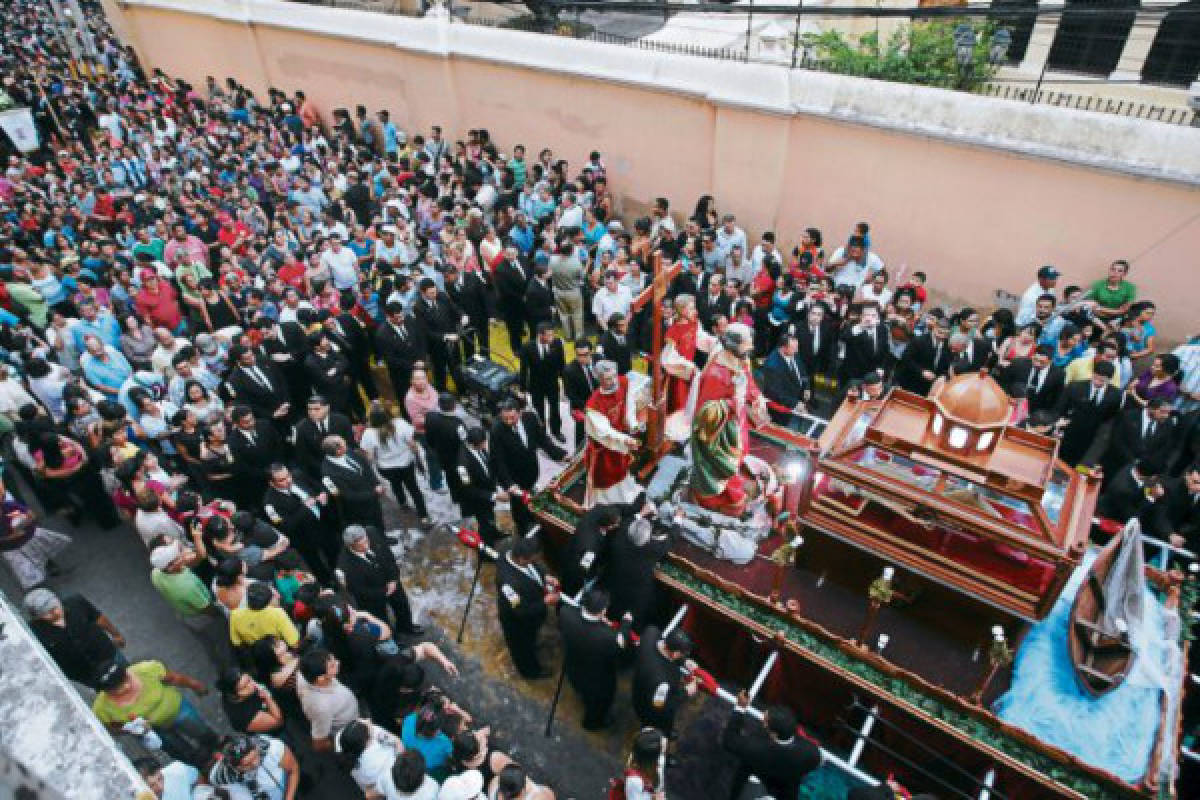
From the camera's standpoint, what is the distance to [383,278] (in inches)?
397

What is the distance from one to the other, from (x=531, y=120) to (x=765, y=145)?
5289 millimetres

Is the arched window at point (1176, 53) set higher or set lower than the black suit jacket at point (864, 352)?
higher

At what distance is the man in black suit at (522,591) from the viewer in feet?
19.6

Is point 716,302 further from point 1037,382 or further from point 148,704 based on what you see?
point 148,704

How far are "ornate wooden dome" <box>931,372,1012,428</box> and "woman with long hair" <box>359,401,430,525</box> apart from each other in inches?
204

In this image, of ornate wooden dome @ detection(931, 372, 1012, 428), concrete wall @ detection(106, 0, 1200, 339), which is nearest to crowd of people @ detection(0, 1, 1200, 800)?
concrete wall @ detection(106, 0, 1200, 339)

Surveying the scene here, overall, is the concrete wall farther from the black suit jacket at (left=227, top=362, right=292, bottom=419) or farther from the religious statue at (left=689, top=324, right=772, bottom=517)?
the black suit jacket at (left=227, top=362, right=292, bottom=419)

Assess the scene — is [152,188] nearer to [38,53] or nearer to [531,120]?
[531,120]

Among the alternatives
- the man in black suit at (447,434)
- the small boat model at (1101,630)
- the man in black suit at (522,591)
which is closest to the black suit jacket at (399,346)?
the man in black suit at (447,434)

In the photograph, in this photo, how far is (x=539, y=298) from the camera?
1027 centimetres

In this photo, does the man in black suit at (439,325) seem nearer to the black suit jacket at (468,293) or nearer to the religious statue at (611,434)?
the black suit jacket at (468,293)

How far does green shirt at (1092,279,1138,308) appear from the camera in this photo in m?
8.99

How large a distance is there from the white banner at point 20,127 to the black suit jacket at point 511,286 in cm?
1502

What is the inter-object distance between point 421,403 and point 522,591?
2.90 metres
